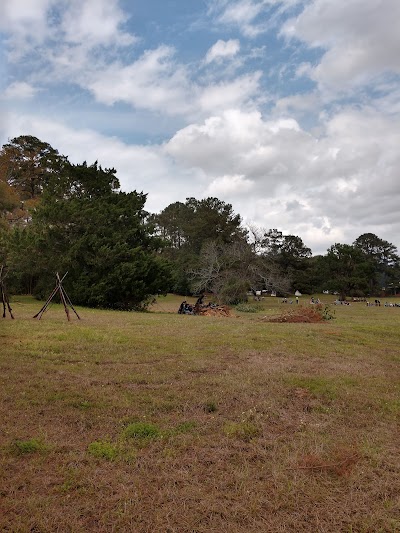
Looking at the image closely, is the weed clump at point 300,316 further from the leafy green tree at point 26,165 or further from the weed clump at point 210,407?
the leafy green tree at point 26,165

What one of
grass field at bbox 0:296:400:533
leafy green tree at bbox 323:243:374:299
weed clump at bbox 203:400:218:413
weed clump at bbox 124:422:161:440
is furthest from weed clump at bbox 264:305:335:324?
leafy green tree at bbox 323:243:374:299

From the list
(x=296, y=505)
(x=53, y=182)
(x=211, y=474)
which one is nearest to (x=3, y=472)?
(x=211, y=474)

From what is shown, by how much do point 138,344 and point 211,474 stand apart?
20.2 feet

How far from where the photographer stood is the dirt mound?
17931mm

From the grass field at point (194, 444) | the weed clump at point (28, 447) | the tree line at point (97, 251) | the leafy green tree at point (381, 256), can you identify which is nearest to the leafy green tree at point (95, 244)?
the tree line at point (97, 251)

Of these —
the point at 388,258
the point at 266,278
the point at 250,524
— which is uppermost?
the point at 388,258

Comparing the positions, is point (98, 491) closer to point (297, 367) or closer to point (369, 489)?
point (369, 489)

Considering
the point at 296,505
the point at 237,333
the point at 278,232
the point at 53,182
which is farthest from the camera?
the point at 278,232

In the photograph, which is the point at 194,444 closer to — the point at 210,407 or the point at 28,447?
the point at 210,407

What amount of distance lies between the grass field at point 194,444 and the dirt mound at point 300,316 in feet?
31.3

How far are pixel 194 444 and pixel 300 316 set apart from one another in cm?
1475

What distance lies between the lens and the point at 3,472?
3.53 metres

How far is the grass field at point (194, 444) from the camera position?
3078 mm

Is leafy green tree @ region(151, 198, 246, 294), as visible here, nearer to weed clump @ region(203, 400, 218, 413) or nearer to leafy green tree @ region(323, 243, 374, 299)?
leafy green tree @ region(323, 243, 374, 299)
